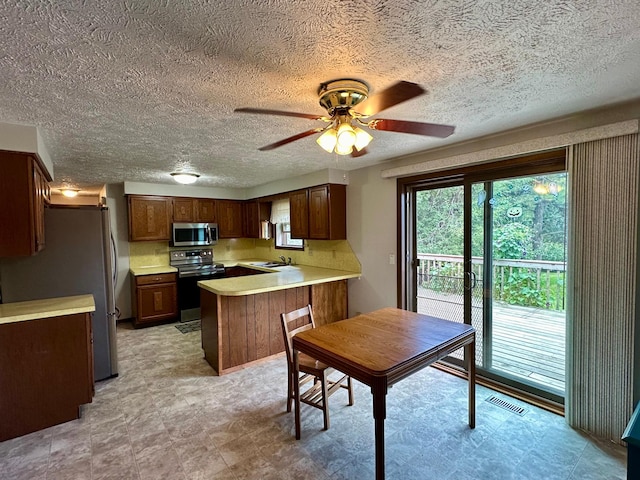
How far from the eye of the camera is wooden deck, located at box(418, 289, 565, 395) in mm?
2725

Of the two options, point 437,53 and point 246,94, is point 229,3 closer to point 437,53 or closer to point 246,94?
point 246,94

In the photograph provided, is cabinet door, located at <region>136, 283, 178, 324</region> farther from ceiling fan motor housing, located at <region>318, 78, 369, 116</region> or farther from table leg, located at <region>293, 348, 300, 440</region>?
ceiling fan motor housing, located at <region>318, 78, 369, 116</region>

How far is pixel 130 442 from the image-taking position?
7.20 feet

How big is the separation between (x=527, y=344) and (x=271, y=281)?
2609 millimetres

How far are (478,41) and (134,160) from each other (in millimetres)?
3433

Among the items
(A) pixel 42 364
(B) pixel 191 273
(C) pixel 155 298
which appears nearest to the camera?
(A) pixel 42 364

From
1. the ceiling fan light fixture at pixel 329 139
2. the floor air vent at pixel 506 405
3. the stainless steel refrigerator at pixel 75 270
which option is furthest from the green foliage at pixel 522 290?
the stainless steel refrigerator at pixel 75 270

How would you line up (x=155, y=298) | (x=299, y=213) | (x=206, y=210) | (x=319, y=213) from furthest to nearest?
(x=206, y=210)
(x=155, y=298)
(x=299, y=213)
(x=319, y=213)

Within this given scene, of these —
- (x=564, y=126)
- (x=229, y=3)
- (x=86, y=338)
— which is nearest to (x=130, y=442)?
(x=86, y=338)

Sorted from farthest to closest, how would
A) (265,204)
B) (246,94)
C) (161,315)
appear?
(265,204), (161,315), (246,94)

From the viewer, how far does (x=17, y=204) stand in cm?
228

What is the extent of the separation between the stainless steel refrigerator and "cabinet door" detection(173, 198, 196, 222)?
2242mm

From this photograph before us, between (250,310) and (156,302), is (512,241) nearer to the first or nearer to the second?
(250,310)

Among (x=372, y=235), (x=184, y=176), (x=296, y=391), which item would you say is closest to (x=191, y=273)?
(x=184, y=176)
